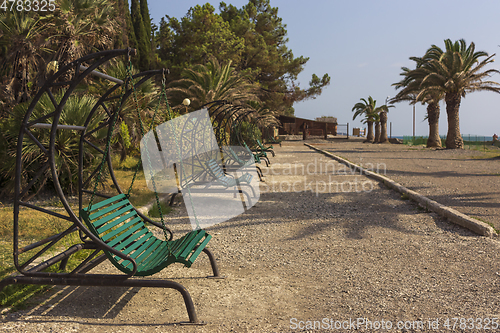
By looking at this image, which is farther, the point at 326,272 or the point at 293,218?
the point at 293,218

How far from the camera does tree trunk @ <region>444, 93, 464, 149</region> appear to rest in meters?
23.7

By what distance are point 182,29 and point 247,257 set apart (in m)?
25.5

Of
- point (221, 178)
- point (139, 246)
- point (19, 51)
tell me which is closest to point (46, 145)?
point (221, 178)

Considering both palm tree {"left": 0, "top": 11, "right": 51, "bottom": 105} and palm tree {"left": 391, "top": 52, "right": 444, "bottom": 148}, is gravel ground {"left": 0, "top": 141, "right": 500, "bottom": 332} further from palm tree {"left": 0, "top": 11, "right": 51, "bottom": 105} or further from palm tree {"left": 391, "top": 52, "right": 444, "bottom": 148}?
palm tree {"left": 391, "top": 52, "right": 444, "bottom": 148}

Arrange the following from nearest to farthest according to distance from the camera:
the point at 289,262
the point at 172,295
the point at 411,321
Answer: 1. the point at 411,321
2. the point at 172,295
3. the point at 289,262

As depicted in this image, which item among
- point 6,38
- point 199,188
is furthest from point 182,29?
point 199,188

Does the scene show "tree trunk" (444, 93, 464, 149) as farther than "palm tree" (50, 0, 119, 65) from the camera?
Yes

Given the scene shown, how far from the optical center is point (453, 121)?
23953 millimetres

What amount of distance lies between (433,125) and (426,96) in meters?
2.51

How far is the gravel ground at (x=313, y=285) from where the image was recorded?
2.74 meters

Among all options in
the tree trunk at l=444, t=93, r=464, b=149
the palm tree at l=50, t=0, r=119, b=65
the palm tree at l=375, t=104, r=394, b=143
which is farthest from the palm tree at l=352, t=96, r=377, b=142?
the palm tree at l=50, t=0, r=119, b=65

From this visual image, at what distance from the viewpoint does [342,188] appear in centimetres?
853

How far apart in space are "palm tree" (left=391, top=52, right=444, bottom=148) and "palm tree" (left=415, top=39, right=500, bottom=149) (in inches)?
16.3

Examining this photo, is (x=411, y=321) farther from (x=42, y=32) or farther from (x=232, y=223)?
(x=42, y=32)
